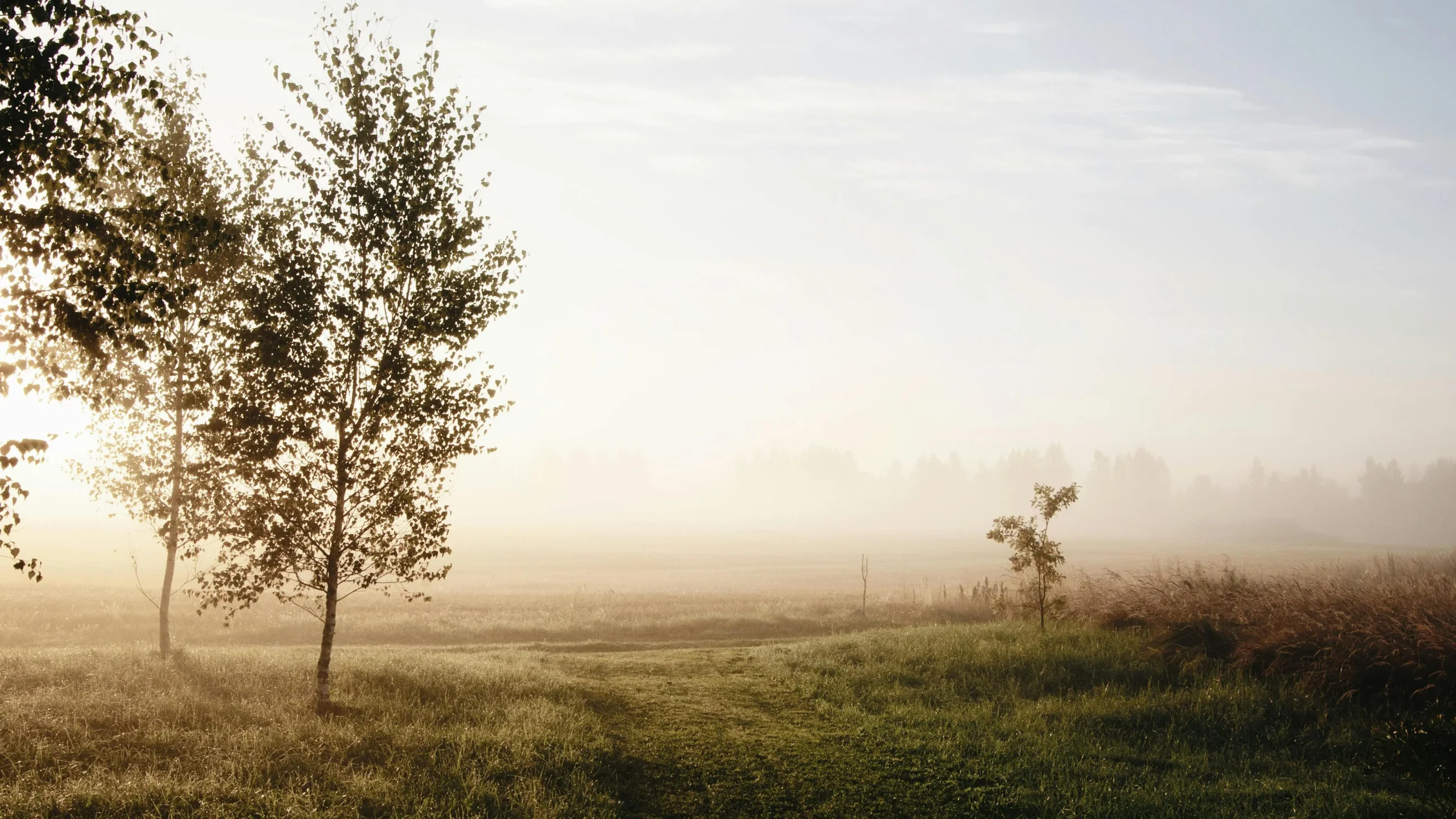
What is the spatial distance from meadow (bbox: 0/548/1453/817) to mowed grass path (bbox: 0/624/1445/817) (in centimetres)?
5

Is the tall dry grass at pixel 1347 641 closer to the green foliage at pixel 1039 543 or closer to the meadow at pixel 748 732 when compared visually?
the meadow at pixel 748 732

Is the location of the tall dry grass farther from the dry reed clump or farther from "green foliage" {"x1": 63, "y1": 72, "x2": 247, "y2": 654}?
"green foliage" {"x1": 63, "y1": 72, "x2": 247, "y2": 654}

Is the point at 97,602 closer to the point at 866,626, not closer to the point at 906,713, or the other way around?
the point at 866,626

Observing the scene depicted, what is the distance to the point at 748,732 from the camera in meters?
13.6

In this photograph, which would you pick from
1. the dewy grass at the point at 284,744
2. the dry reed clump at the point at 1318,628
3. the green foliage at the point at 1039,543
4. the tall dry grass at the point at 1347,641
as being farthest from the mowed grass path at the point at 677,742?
the green foliage at the point at 1039,543

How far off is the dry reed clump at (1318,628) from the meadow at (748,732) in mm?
143

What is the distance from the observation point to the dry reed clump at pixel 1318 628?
49.5 ft

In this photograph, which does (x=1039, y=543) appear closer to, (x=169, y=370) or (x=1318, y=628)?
(x=1318, y=628)

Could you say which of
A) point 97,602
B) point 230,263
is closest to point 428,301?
point 230,263

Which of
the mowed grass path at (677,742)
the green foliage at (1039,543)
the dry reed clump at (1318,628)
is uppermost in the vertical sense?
the green foliage at (1039,543)

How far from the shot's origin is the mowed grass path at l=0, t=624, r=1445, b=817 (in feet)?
34.1

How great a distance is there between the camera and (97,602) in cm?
3309

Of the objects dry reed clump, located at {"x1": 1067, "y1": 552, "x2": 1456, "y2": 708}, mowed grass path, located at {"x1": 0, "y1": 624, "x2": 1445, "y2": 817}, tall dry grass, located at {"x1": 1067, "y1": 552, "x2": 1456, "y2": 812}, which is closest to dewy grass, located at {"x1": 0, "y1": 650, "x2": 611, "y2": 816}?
mowed grass path, located at {"x1": 0, "y1": 624, "x2": 1445, "y2": 817}

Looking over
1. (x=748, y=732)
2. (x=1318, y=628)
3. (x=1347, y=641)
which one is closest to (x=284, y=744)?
(x=748, y=732)
